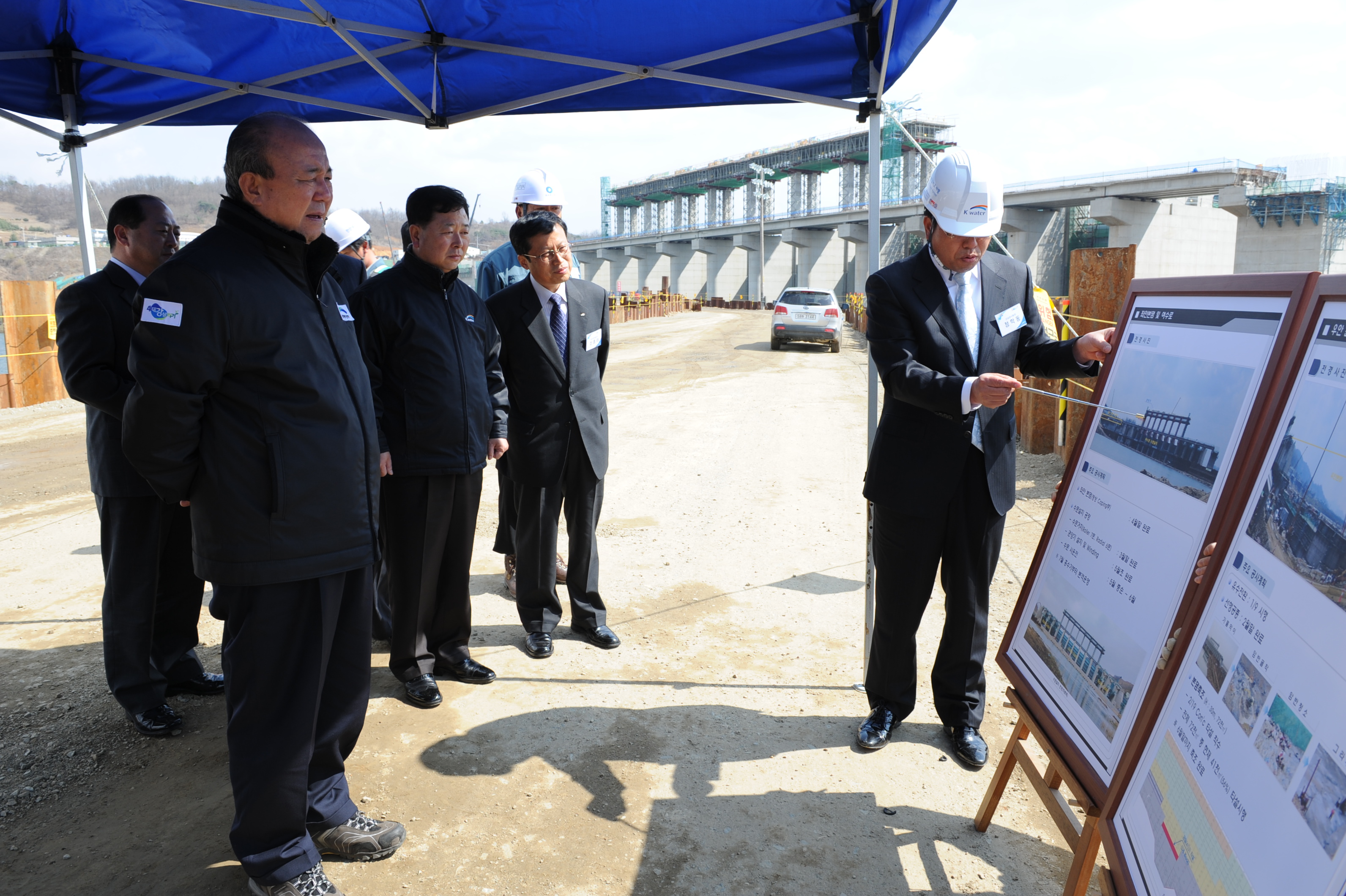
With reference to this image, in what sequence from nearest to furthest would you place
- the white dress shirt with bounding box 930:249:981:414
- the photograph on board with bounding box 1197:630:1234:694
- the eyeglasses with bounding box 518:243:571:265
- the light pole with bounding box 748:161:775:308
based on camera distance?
the photograph on board with bounding box 1197:630:1234:694 → the white dress shirt with bounding box 930:249:981:414 → the eyeglasses with bounding box 518:243:571:265 → the light pole with bounding box 748:161:775:308

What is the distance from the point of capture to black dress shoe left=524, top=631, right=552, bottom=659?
407 centimetres

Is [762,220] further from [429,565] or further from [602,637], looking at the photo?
[429,565]

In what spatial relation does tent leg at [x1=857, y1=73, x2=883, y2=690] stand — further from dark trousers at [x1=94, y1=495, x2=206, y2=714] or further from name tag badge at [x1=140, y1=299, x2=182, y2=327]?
dark trousers at [x1=94, y1=495, x2=206, y2=714]

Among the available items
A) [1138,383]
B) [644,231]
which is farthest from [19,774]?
[644,231]

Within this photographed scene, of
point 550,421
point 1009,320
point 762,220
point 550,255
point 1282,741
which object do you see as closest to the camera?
point 1282,741

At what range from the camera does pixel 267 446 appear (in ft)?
7.13

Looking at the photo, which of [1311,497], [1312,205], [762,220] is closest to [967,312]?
[1311,497]

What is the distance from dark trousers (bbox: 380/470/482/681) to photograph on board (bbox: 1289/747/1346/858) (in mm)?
2983

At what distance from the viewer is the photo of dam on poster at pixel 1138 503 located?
1.74m

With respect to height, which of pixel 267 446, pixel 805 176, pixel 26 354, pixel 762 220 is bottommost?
pixel 26 354

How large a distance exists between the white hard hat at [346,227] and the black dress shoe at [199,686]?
9.07 ft

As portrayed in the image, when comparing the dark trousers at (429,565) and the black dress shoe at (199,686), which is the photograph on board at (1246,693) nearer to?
the dark trousers at (429,565)

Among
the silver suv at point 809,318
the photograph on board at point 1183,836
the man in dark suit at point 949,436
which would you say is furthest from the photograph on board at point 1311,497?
the silver suv at point 809,318

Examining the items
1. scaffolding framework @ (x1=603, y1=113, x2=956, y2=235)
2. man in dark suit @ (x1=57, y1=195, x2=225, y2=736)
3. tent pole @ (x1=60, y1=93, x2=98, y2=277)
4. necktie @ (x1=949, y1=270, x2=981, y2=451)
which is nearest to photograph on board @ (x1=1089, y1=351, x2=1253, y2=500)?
necktie @ (x1=949, y1=270, x2=981, y2=451)
